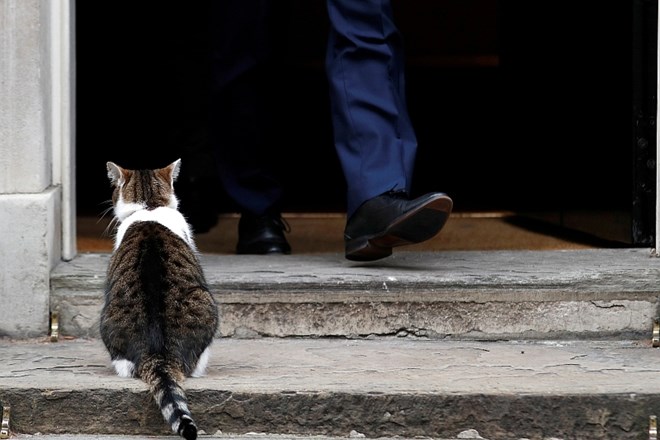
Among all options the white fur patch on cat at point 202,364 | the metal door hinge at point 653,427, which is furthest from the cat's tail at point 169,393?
the metal door hinge at point 653,427

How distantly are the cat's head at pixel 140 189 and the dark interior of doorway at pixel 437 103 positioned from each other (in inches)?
63.6

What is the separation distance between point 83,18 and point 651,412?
4.06 m

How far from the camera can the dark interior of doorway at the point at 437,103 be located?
15.8 feet

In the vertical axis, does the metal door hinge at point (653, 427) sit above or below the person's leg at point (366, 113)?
below

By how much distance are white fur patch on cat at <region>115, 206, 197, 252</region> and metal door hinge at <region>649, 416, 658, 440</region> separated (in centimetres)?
122

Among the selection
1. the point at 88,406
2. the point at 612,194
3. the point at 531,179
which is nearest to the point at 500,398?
the point at 88,406

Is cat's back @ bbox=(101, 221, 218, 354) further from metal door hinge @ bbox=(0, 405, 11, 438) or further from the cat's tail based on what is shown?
metal door hinge @ bbox=(0, 405, 11, 438)

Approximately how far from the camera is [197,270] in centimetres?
308

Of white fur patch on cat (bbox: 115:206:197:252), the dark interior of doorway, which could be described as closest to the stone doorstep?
white fur patch on cat (bbox: 115:206:197:252)

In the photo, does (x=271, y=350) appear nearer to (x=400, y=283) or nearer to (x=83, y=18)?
(x=400, y=283)

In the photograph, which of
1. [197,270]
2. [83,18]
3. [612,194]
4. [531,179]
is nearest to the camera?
[197,270]

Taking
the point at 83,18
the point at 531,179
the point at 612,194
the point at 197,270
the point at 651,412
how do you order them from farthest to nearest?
the point at 83,18
the point at 531,179
the point at 612,194
the point at 197,270
the point at 651,412

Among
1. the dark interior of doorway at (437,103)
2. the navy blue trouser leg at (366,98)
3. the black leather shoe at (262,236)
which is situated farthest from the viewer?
the dark interior of doorway at (437,103)

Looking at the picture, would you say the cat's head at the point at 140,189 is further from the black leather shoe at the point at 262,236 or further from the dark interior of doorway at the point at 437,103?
the dark interior of doorway at the point at 437,103
